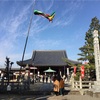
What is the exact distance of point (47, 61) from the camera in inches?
1651

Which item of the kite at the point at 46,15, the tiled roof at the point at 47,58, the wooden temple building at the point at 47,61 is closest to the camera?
the kite at the point at 46,15

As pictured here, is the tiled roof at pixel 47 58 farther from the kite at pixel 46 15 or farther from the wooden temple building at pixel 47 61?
the kite at pixel 46 15

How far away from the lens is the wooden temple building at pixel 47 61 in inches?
1528

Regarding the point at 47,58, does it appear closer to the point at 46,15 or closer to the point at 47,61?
the point at 47,61

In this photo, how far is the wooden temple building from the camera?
3881cm

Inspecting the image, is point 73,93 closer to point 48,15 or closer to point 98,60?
point 98,60

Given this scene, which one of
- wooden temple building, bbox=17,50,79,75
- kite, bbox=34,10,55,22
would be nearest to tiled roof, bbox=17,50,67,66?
wooden temple building, bbox=17,50,79,75

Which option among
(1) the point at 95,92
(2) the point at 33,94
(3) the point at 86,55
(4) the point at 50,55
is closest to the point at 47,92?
(2) the point at 33,94

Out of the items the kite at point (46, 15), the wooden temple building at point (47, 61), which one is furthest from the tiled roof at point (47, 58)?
the kite at point (46, 15)

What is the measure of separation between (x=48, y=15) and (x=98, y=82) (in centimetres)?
1038

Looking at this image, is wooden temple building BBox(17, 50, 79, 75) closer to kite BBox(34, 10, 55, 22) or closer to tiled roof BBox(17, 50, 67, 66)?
tiled roof BBox(17, 50, 67, 66)

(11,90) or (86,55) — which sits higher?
(86,55)

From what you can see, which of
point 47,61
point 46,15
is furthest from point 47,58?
point 46,15

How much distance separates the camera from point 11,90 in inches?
707
